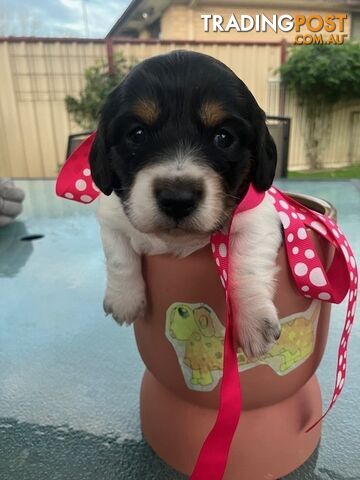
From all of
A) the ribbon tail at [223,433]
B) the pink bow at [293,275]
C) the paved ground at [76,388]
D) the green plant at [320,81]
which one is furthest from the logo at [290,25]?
the ribbon tail at [223,433]

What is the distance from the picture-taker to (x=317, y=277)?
700 mm

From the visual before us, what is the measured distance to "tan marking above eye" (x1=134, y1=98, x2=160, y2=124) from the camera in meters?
0.72

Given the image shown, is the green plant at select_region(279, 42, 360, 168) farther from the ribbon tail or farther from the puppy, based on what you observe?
the ribbon tail

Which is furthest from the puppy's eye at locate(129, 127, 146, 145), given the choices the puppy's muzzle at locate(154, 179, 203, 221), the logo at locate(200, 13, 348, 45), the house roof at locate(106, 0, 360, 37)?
the house roof at locate(106, 0, 360, 37)

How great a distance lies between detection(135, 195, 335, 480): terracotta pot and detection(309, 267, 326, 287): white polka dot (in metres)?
0.03

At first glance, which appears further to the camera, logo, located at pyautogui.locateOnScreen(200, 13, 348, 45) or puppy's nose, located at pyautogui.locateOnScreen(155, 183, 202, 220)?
logo, located at pyautogui.locateOnScreen(200, 13, 348, 45)

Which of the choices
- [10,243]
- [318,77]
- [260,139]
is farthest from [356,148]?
[260,139]

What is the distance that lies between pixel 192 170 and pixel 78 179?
330 mm

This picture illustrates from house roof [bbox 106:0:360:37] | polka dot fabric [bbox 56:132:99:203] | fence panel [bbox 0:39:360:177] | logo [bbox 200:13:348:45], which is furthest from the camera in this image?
house roof [bbox 106:0:360:37]

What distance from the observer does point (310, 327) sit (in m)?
0.77

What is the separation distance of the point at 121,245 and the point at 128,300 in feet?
0.36

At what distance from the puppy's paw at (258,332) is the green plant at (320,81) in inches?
276

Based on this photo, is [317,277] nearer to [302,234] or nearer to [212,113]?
[302,234]

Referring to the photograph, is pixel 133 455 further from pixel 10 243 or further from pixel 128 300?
pixel 10 243
